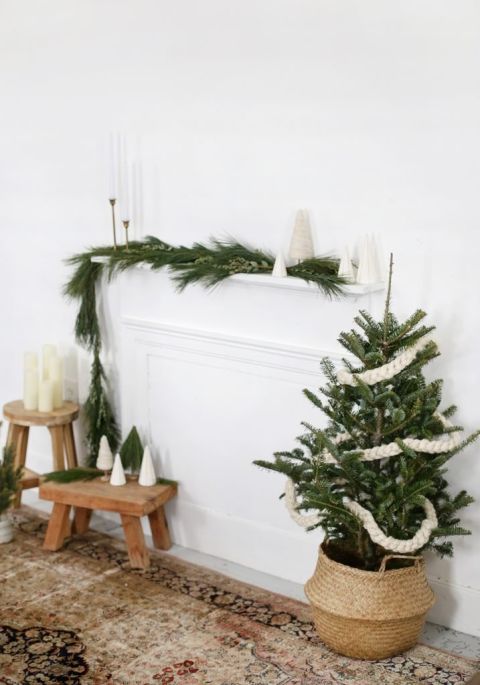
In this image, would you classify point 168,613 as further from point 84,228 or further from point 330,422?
point 84,228

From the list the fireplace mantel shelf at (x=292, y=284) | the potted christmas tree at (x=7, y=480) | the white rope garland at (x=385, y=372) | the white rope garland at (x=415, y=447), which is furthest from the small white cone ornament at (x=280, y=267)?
the potted christmas tree at (x=7, y=480)

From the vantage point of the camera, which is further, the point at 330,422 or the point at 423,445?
the point at 330,422

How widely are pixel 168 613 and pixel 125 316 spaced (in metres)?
1.23

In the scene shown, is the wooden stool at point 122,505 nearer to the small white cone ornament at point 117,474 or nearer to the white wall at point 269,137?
the small white cone ornament at point 117,474

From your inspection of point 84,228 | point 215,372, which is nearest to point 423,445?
point 215,372

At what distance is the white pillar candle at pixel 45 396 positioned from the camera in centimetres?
408

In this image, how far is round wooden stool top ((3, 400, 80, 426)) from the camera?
4.05 m

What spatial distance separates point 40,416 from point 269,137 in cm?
149

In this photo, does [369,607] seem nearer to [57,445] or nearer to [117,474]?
[117,474]

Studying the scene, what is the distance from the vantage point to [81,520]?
4.08 meters

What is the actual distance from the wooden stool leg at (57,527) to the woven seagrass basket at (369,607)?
3.94 ft

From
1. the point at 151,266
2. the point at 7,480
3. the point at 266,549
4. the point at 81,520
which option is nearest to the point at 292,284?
the point at 151,266

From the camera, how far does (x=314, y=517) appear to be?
3.13 metres

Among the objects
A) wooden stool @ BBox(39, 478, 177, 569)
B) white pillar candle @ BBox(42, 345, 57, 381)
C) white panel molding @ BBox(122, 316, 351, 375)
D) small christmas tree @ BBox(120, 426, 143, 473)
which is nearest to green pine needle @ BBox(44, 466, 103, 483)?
wooden stool @ BBox(39, 478, 177, 569)
